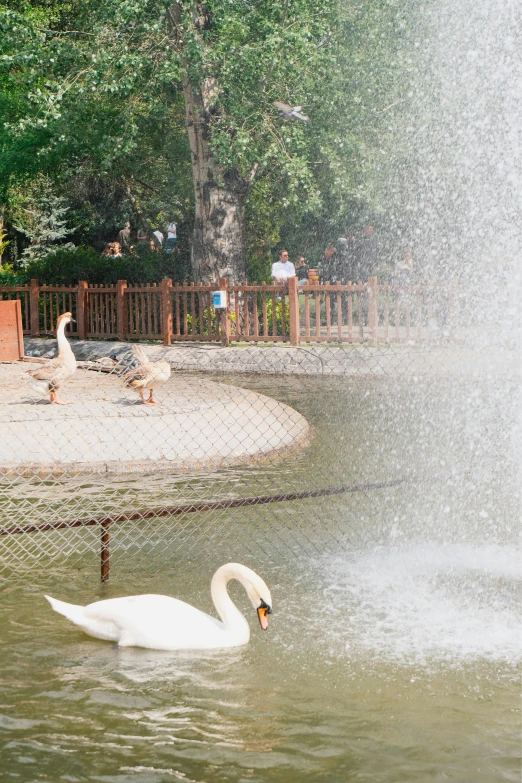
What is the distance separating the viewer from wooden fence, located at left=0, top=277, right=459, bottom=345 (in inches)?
846

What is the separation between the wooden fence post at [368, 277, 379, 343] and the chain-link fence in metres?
2.87

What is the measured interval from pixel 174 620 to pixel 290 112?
21.0 meters

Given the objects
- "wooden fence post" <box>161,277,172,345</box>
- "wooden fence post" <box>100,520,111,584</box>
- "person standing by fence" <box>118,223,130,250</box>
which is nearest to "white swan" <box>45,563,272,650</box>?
"wooden fence post" <box>100,520,111,584</box>

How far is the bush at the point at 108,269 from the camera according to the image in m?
29.1

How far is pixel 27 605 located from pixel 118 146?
1855 centimetres

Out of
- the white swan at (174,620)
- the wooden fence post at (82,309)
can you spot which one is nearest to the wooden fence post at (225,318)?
the wooden fence post at (82,309)

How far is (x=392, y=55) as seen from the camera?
23.7 m

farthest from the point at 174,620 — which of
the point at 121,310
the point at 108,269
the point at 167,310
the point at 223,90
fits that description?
the point at 108,269

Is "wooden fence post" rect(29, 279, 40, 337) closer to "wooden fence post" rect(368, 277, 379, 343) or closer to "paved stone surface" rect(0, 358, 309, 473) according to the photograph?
"wooden fence post" rect(368, 277, 379, 343)

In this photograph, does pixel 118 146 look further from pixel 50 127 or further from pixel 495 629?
pixel 495 629

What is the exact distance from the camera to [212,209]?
2608 cm

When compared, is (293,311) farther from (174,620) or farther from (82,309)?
(174,620)

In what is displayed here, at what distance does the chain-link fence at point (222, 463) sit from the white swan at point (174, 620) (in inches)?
32.5

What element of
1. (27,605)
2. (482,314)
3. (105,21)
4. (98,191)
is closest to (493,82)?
(482,314)
